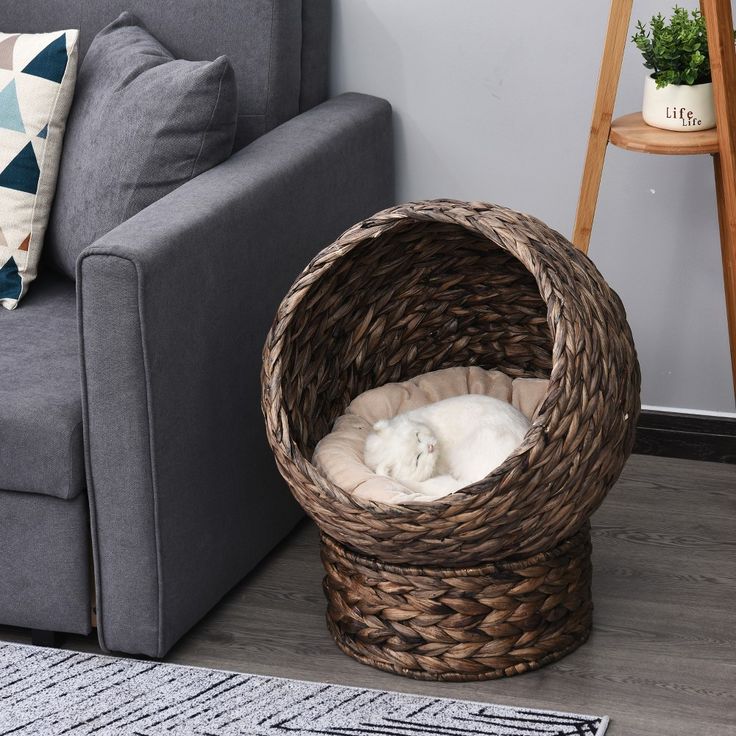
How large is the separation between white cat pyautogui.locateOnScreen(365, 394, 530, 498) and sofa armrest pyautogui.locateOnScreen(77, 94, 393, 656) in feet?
0.76

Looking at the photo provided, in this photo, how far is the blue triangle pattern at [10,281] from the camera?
72.8 inches

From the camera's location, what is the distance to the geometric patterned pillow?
1854 mm

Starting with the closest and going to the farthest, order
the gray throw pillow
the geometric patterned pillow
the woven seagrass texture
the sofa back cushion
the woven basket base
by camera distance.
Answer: the woven seagrass texture, the woven basket base, the gray throw pillow, the geometric patterned pillow, the sofa back cushion

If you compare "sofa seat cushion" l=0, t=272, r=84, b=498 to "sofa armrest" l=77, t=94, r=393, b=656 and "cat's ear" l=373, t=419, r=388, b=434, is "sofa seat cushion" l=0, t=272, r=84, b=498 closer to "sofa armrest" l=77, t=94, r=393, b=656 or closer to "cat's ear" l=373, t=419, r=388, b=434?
"sofa armrest" l=77, t=94, r=393, b=656

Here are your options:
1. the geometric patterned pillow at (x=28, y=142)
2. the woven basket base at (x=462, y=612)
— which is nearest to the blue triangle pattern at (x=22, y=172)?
the geometric patterned pillow at (x=28, y=142)

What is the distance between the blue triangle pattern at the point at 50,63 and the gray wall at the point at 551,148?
585 mm

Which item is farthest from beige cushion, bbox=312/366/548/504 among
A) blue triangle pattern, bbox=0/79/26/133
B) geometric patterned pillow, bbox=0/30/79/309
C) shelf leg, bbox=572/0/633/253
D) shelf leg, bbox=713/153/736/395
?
blue triangle pattern, bbox=0/79/26/133

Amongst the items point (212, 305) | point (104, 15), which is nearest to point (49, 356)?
point (212, 305)

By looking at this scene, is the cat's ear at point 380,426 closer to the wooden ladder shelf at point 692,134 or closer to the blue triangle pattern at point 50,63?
the wooden ladder shelf at point 692,134

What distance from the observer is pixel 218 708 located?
1509mm

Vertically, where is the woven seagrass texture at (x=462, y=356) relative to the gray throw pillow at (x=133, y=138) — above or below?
below

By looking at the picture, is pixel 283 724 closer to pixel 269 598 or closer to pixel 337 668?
pixel 337 668

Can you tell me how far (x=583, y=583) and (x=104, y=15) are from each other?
1340mm

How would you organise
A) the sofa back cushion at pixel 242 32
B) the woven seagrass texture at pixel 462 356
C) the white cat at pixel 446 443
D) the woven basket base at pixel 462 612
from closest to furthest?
the woven seagrass texture at pixel 462 356
the woven basket base at pixel 462 612
the white cat at pixel 446 443
the sofa back cushion at pixel 242 32
